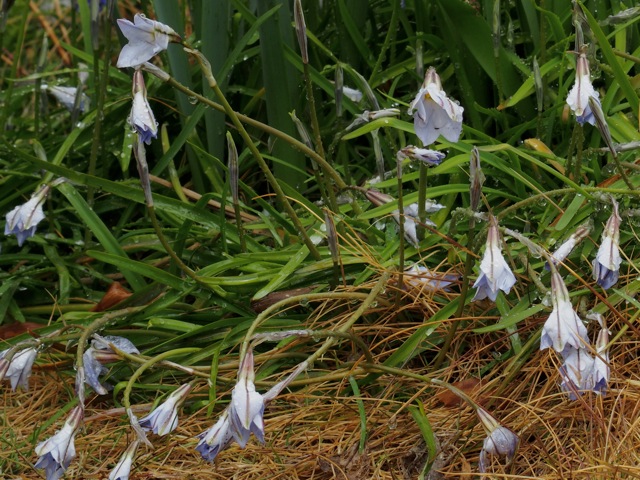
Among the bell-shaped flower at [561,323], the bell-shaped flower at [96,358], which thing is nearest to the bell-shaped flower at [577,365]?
the bell-shaped flower at [561,323]

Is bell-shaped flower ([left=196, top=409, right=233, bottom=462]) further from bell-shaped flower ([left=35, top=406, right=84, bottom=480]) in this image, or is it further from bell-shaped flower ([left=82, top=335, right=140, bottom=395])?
bell-shaped flower ([left=82, top=335, right=140, bottom=395])

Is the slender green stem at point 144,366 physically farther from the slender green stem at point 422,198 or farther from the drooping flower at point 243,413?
the slender green stem at point 422,198

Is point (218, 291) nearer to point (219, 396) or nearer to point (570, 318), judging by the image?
point (219, 396)

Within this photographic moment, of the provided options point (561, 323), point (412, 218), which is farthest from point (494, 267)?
point (412, 218)

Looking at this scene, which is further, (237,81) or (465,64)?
(237,81)

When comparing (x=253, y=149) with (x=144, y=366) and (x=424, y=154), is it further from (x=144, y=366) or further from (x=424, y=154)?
(x=144, y=366)

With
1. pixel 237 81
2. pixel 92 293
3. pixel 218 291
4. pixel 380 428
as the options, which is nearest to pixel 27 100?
pixel 237 81
